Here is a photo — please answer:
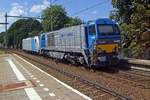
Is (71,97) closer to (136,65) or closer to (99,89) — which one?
(99,89)

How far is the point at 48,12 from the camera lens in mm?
81688

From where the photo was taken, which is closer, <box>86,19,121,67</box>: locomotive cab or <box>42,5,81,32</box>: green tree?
<box>86,19,121,67</box>: locomotive cab

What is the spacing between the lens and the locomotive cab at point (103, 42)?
23.0 metres

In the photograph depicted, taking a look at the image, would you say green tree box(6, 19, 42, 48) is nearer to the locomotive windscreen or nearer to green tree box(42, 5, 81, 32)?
green tree box(42, 5, 81, 32)

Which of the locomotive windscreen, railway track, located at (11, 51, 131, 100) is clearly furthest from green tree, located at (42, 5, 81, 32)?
railway track, located at (11, 51, 131, 100)

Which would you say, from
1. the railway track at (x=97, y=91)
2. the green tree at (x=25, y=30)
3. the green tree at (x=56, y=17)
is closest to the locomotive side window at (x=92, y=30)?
the railway track at (x=97, y=91)

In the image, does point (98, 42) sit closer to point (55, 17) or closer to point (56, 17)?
point (55, 17)

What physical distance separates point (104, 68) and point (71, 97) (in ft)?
41.6

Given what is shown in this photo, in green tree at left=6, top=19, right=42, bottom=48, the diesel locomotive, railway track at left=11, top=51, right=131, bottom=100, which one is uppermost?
green tree at left=6, top=19, right=42, bottom=48

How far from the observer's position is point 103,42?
23.2m

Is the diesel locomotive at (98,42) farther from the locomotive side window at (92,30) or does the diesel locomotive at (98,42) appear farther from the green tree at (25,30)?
the green tree at (25,30)

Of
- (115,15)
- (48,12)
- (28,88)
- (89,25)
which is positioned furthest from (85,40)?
(48,12)

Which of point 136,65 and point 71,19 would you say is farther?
point 71,19

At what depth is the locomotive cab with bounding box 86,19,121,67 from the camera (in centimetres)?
2300
